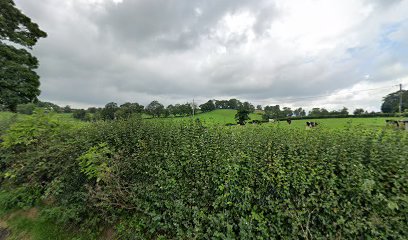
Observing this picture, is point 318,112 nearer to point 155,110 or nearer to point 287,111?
point 287,111

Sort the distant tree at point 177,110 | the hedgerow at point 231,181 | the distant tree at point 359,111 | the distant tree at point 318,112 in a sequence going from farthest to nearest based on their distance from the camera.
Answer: the distant tree at point 318,112 < the distant tree at point 359,111 < the distant tree at point 177,110 < the hedgerow at point 231,181

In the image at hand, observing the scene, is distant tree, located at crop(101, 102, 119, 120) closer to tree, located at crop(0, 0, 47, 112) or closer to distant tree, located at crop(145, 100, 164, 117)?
distant tree, located at crop(145, 100, 164, 117)

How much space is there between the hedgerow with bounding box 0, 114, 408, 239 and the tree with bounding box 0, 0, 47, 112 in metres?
11.0

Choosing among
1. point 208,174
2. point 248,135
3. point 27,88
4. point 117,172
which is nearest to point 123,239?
point 117,172

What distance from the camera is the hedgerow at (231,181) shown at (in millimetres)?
2355

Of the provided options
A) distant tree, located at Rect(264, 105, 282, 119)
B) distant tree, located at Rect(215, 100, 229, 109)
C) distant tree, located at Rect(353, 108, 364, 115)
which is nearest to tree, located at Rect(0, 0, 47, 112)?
distant tree, located at Rect(264, 105, 282, 119)

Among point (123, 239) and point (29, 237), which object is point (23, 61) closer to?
point (29, 237)

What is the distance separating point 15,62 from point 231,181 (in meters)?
16.1

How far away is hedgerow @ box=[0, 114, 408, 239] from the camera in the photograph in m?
2.36

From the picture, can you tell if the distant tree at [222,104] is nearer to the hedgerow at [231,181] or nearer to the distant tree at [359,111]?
the distant tree at [359,111]

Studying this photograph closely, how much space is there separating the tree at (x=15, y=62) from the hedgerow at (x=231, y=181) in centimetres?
1102

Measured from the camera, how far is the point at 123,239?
11.1 ft

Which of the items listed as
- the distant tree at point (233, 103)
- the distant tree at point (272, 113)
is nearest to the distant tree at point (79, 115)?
the distant tree at point (272, 113)

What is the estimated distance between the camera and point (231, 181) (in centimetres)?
296
